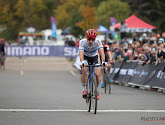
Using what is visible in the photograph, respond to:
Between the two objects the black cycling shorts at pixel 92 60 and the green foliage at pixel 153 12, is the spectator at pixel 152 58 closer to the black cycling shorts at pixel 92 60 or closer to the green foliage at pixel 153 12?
the black cycling shorts at pixel 92 60

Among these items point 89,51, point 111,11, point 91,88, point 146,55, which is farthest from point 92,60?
point 111,11

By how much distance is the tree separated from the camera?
77056 mm

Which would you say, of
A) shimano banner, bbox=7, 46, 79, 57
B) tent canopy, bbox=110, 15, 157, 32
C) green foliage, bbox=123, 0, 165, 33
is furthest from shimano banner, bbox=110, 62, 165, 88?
green foliage, bbox=123, 0, 165, 33

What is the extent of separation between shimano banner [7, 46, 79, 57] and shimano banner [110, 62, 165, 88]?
19506 mm

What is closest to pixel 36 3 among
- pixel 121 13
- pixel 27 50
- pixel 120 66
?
pixel 121 13

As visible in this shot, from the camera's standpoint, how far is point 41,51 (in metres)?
43.2

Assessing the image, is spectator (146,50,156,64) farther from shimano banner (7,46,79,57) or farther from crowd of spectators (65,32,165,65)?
shimano banner (7,46,79,57)

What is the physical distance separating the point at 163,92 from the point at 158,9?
195ft

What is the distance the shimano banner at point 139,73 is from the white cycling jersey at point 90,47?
596cm

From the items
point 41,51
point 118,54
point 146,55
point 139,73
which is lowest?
point 41,51

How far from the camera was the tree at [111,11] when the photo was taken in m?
77.1

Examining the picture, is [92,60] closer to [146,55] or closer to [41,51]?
[146,55]

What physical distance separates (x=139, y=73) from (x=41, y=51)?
2417 centimetres

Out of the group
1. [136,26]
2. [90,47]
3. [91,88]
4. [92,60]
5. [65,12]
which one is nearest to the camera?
[91,88]
